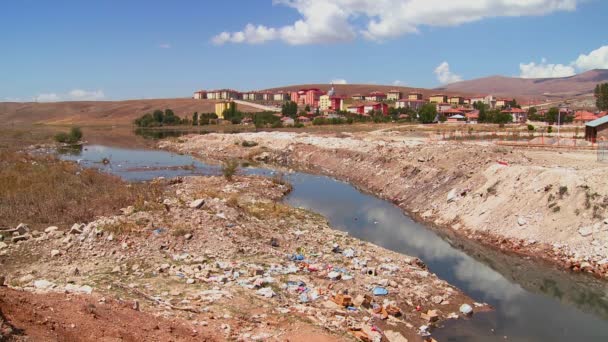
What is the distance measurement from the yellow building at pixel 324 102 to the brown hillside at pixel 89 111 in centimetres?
2079

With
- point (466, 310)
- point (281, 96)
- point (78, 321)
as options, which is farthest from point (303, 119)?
point (78, 321)

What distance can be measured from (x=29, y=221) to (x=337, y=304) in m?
9.58

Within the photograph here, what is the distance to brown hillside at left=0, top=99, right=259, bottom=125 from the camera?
430 ft

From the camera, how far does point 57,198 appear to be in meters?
15.8

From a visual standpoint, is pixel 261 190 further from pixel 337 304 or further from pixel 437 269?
pixel 337 304

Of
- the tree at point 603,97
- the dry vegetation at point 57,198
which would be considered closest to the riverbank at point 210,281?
the dry vegetation at point 57,198

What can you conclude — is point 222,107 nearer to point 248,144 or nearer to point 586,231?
point 248,144

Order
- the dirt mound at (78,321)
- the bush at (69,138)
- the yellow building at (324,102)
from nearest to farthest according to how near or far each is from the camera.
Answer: the dirt mound at (78,321) < the bush at (69,138) < the yellow building at (324,102)

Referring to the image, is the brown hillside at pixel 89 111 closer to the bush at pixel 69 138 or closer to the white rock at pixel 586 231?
the bush at pixel 69 138

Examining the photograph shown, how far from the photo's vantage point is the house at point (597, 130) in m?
30.2

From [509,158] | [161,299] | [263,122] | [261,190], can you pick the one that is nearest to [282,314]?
[161,299]

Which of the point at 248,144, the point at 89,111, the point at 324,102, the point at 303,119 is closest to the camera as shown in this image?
the point at 248,144

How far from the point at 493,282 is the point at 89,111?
157567 mm

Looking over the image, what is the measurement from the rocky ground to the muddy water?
0.84 m
